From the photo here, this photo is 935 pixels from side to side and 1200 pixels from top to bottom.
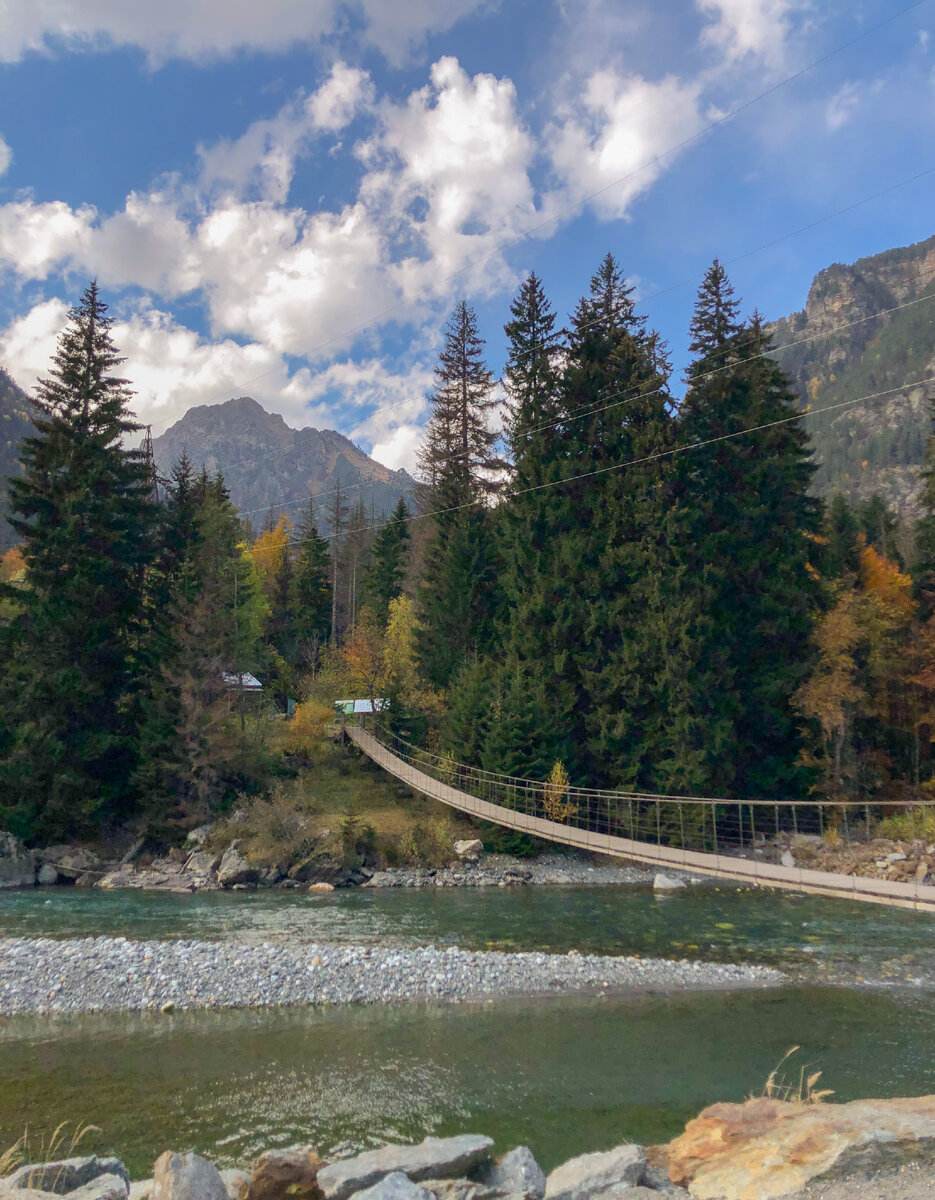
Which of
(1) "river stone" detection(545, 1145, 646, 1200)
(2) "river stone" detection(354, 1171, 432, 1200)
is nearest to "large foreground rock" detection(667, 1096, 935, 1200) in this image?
(1) "river stone" detection(545, 1145, 646, 1200)

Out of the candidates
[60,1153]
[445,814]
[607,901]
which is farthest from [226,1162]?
[445,814]

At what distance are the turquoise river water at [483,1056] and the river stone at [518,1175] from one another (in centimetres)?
76

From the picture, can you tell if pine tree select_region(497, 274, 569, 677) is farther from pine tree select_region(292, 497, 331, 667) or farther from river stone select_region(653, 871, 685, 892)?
pine tree select_region(292, 497, 331, 667)

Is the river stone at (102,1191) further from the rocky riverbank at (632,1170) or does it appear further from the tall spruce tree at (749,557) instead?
the tall spruce tree at (749,557)

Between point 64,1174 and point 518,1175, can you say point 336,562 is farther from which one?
point 518,1175

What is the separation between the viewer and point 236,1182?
510cm

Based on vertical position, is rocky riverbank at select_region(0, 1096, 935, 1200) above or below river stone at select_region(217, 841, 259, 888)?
above

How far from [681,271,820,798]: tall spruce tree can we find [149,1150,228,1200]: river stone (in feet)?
62.2

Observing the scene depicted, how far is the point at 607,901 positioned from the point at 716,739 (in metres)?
7.07

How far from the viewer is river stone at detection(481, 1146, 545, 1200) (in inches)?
197

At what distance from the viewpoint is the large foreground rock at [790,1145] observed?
407cm

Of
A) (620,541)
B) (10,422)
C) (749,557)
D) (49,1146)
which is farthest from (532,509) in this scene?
(10,422)

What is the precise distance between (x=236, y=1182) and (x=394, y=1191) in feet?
4.03

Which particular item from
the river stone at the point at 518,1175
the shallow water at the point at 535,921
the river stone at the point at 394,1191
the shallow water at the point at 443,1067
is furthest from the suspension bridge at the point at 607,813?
the river stone at the point at 394,1191
